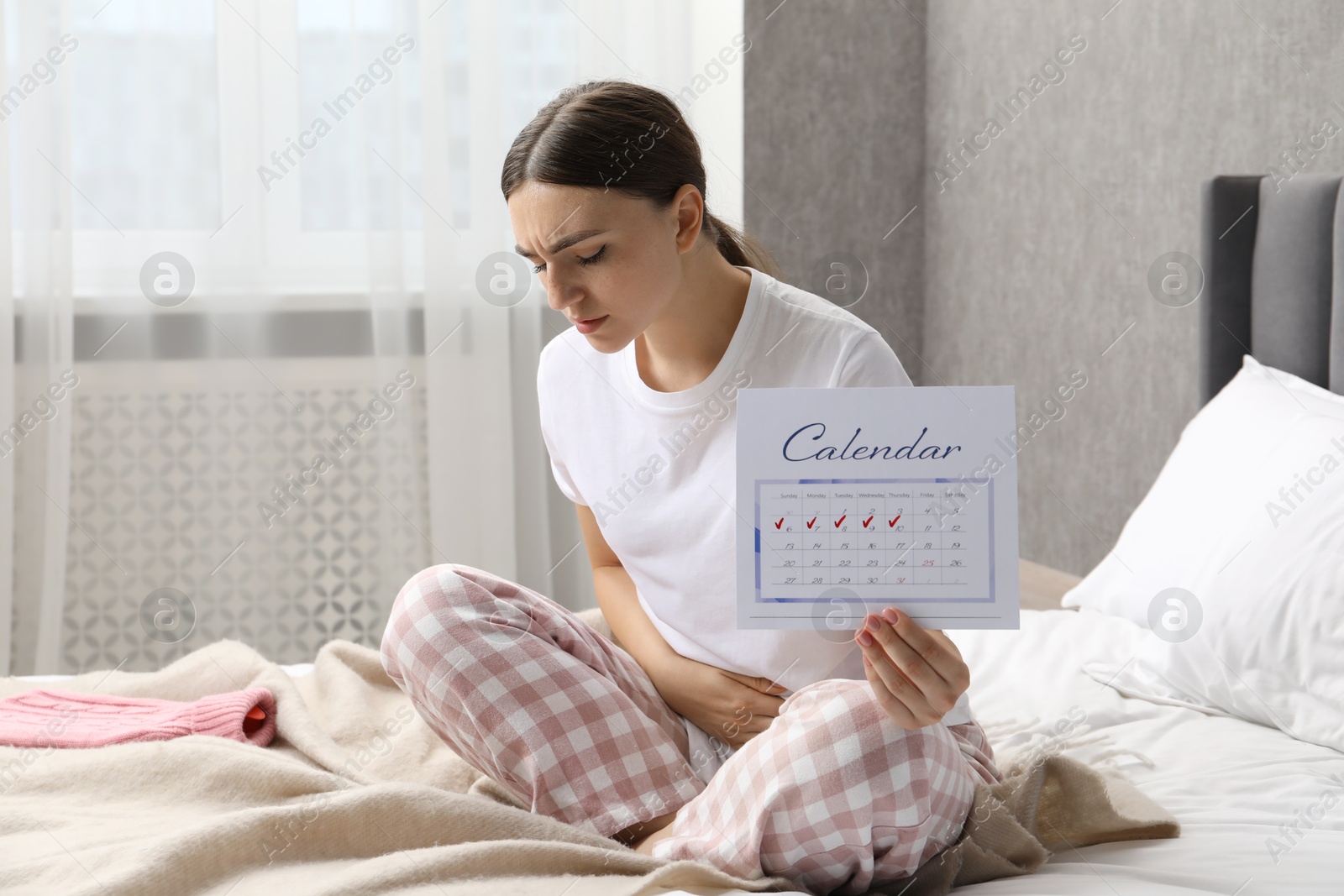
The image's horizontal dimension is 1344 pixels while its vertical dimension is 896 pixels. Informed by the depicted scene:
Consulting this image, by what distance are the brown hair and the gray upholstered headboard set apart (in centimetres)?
79

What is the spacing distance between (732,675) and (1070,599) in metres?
0.68

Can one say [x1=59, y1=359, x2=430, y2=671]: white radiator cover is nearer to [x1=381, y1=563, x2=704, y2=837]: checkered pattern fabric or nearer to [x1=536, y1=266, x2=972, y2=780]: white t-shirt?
[x1=536, y1=266, x2=972, y2=780]: white t-shirt

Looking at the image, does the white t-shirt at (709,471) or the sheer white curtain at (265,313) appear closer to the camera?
the white t-shirt at (709,471)

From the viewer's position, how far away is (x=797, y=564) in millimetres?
847

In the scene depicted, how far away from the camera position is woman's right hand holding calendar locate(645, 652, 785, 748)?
102 centimetres

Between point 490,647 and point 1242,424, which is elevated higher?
point 1242,424

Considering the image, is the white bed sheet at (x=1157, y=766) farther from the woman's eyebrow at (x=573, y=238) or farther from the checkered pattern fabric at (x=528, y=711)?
the woman's eyebrow at (x=573, y=238)

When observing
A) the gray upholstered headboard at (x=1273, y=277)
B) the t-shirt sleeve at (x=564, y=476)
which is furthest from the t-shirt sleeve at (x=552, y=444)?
the gray upholstered headboard at (x=1273, y=277)

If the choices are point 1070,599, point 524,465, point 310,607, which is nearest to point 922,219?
point 524,465

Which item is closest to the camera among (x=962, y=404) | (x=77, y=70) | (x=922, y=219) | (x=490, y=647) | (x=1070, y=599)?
(x=962, y=404)

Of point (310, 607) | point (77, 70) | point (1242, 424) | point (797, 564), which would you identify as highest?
point (77, 70)

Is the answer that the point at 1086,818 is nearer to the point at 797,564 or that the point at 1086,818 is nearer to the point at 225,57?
the point at 797,564

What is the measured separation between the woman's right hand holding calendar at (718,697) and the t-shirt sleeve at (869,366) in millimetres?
282

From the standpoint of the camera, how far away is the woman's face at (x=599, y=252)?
38.9 inches
